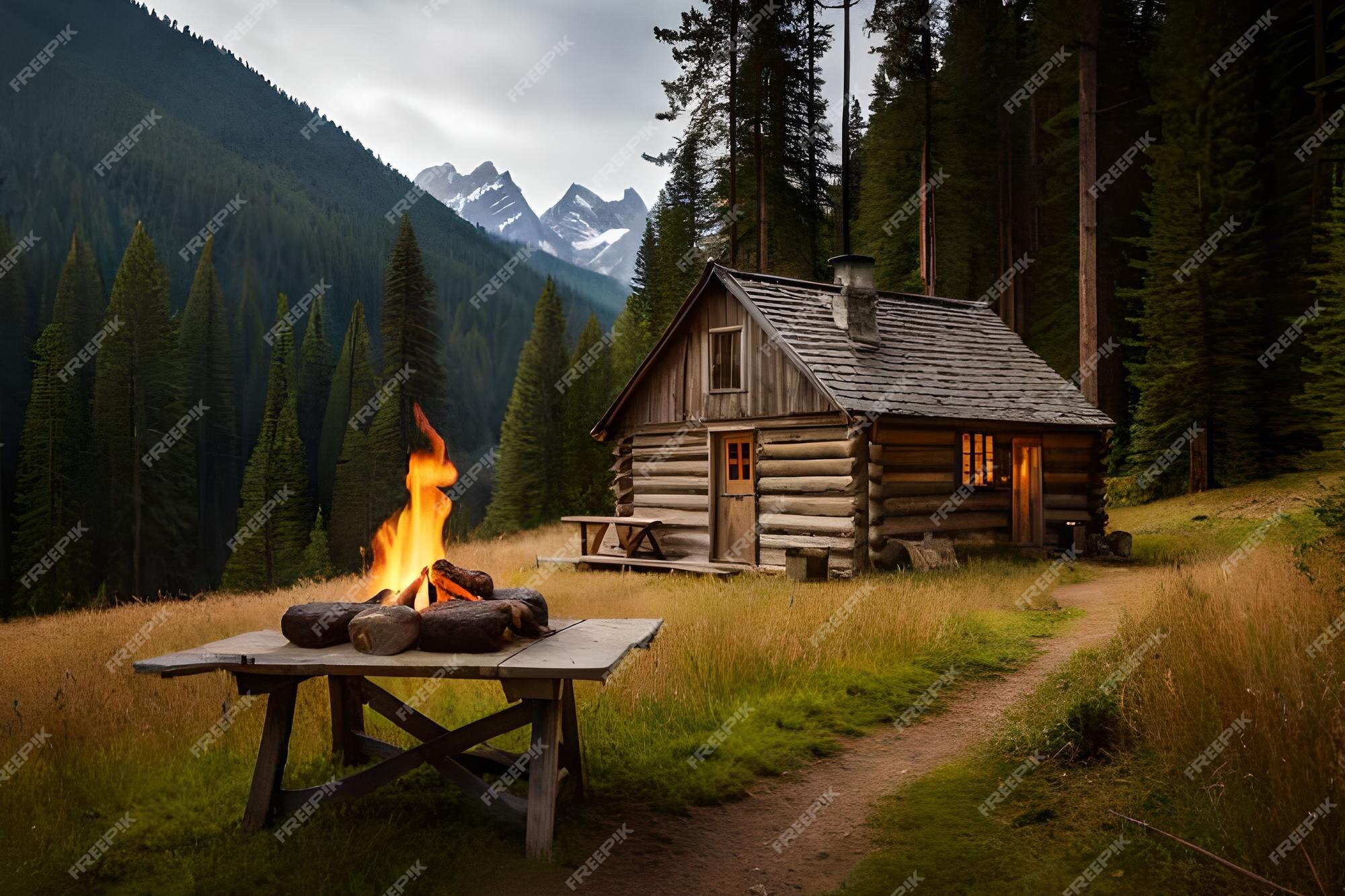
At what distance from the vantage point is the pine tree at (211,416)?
55.9m

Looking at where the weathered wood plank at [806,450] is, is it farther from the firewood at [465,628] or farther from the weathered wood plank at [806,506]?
the firewood at [465,628]

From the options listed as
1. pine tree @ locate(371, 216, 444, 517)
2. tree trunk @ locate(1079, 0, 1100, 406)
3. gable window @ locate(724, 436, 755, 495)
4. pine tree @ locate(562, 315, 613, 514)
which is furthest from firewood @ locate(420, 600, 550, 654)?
pine tree @ locate(562, 315, 613, 514)

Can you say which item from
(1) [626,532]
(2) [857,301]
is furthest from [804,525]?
(2) [857,301]

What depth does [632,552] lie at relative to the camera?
17.1 metres

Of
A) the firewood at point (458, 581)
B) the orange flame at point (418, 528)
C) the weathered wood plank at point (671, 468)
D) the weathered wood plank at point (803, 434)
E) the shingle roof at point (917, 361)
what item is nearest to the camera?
the firewood at point (458, 581)

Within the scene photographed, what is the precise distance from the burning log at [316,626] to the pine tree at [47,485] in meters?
43.7

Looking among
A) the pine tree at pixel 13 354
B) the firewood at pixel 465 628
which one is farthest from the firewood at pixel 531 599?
the pine tree at pixel 13 354

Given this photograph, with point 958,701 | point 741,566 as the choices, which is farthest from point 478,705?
point 741,566

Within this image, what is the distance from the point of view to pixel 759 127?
27344mm

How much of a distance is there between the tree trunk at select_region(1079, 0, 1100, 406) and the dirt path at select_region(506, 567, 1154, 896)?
14.3 metres

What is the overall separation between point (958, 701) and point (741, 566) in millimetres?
8485

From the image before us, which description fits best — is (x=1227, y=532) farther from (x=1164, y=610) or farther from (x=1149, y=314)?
(x=1164, y=610)

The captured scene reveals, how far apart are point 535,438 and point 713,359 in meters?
32.6

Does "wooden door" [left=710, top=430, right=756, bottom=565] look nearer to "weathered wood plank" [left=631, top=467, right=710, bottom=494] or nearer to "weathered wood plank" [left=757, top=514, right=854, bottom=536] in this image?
"weathered wood plank" [left=631, top=467, right=710, bottom=494]
